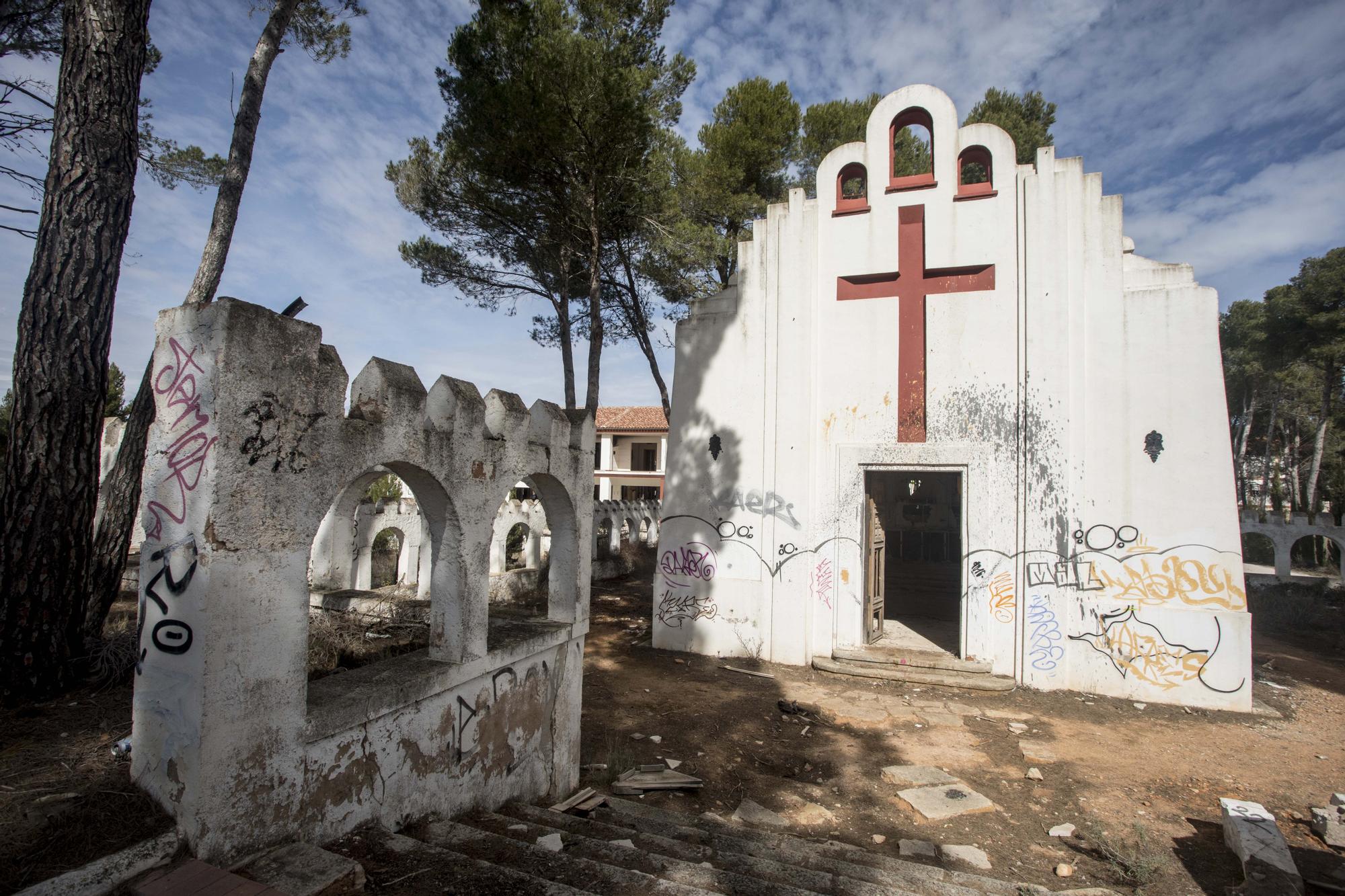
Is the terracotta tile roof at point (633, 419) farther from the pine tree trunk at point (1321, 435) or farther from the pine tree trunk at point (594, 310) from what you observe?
the pine tree trunk at point (1321, 435)

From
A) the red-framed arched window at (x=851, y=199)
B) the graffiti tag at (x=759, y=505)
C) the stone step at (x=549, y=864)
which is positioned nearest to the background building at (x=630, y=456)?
the graffiti tag at (x=759, y=505)

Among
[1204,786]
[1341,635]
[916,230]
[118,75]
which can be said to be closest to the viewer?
[118,75]

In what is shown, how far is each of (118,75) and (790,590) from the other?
8313mm

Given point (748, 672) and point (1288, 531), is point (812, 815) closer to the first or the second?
point (748, 672)

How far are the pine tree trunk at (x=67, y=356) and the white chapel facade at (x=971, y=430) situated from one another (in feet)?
22.3

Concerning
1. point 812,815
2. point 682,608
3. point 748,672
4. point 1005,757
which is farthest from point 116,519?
point 1005,757

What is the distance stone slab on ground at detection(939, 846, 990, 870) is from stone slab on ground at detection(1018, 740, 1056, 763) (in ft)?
6.78

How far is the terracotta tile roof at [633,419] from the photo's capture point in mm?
33469

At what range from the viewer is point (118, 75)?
4355 mm

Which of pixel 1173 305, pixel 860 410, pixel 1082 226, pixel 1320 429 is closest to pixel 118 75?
pixel 860 410

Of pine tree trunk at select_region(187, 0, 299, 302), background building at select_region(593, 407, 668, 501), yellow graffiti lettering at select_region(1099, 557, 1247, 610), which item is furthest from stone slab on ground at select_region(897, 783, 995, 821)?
background building at select_region(593, 407, 668, 501)

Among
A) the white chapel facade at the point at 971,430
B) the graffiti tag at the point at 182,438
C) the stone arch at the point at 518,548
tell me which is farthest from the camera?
the stone arch at the point at 518,548

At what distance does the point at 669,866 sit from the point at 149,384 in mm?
5082

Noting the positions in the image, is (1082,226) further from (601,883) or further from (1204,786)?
(601,883)
